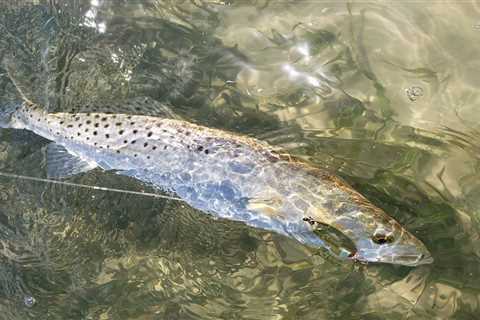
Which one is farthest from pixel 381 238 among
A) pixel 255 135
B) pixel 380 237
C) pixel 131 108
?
pixel 131 108

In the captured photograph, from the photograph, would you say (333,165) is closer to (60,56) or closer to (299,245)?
(299,245)

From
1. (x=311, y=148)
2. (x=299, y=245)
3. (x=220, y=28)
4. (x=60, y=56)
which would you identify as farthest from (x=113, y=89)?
(x=299, y=245)

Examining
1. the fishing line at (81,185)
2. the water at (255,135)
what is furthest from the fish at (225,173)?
the water at (255,135)

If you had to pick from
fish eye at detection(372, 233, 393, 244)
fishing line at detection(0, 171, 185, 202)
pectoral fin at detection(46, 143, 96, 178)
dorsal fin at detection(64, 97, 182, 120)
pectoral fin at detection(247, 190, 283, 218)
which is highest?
dorsal fin at detection(64, 97, 182, 120)

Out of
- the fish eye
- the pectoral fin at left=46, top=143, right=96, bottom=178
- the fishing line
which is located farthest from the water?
the fish eye

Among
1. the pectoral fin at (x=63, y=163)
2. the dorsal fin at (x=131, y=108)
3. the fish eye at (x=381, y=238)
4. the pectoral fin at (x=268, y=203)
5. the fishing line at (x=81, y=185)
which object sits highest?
the dorsal fin at (x=131, y=108)

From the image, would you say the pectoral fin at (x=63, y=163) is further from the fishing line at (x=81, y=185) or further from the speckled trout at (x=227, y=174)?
the fishing line at (x=81, y=185)

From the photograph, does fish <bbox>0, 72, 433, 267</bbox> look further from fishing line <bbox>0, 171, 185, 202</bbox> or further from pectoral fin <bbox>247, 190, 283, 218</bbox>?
fishing line <bbox>0, 171, 185, 202</bbox>

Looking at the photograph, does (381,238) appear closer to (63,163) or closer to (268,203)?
(268,203)
